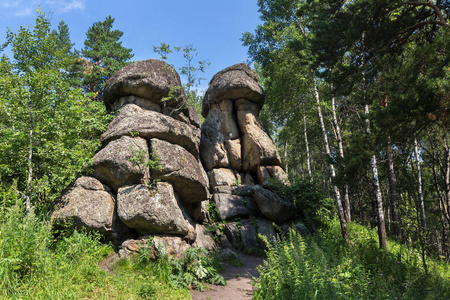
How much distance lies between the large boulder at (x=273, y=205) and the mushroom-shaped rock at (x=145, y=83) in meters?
6.97

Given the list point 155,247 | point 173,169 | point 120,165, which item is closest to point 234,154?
point 173,169

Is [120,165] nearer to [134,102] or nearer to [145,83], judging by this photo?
[134,102]

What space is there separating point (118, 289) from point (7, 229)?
98.9 inches

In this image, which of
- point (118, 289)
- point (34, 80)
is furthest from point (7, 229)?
point (34, 80)

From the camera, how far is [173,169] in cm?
941

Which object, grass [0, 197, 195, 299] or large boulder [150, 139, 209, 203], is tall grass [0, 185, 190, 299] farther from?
large boulder [150, 139, 209, 203]

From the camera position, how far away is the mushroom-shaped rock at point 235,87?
59.3 ft

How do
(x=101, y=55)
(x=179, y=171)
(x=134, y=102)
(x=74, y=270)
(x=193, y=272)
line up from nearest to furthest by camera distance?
(x=74, y=270), (x=193, y=272), (x=179, y=171), (x=134, y=102), (x=101, y=55)

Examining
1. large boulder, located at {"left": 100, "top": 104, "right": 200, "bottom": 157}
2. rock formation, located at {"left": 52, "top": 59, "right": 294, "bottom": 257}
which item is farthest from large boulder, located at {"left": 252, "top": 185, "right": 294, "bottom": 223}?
large boulder, located at {"left": 100, "top": 104, "right": 200, "bottom": 157}

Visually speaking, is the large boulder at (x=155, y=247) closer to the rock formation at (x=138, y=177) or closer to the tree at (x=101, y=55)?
the rock formation at (x=138, y=177)

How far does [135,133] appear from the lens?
948 centimetres

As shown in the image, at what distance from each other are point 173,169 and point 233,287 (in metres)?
4.55

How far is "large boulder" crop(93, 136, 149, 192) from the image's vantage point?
856 centimetres

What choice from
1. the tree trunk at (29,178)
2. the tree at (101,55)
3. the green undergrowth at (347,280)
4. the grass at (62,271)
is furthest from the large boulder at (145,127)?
the tree at (101,55)
